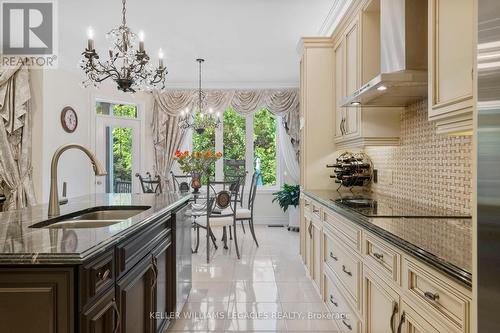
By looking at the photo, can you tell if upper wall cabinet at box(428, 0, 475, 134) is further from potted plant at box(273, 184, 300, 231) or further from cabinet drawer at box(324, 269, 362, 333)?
potted plant at box(273, 184, 300, 231)

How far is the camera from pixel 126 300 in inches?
58.8

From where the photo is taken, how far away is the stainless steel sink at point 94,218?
67.7 inches

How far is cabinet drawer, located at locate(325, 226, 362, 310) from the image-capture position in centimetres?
183

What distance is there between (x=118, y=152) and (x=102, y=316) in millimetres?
5163

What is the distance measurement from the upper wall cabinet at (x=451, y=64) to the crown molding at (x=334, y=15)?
5.49ft

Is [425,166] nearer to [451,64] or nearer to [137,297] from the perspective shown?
[451,64]

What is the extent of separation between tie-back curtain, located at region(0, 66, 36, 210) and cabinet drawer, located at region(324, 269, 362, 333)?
4.08 m

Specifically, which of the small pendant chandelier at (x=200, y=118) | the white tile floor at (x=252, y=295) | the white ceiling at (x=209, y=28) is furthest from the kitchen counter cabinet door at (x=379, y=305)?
the small pendant chandelier at (x=200, y=118)

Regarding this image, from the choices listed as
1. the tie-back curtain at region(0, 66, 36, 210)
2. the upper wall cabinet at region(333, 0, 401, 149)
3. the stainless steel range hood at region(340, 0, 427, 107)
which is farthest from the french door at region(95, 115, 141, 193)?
the stainless steel range hood at region(340, 0, 427, 107)

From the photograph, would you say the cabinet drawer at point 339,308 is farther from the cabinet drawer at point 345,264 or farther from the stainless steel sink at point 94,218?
the stainless steel sink at point 94,218

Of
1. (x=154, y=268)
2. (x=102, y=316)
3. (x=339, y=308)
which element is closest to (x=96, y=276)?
(x=102, y=316)

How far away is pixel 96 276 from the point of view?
1.19 meters

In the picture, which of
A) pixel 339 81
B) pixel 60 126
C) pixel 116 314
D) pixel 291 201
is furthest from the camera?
pixel 291 201

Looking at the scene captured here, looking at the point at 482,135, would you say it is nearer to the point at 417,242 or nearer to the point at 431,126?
the point at 417,242
